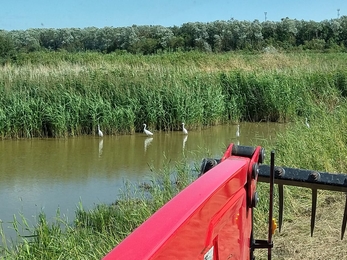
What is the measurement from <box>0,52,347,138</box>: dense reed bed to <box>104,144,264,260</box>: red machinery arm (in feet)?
33.9

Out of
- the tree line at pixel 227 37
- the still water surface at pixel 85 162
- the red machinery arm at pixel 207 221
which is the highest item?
the tree line at pixel 227 37

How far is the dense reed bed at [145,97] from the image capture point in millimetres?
12844

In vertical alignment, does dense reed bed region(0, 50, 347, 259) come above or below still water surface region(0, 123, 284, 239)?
above

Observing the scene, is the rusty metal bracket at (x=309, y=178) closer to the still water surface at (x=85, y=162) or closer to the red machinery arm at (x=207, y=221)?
the red machinery arm at (x=207, y=221)

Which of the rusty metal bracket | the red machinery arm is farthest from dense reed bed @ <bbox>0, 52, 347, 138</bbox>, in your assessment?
the red machinery arm

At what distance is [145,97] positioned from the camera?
13578mm

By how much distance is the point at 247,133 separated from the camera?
13070 mm

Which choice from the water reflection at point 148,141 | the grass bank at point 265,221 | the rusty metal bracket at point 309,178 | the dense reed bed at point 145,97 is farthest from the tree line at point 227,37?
the rusty metal bracket at point 309,178

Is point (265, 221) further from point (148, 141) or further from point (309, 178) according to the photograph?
point (148, 141)

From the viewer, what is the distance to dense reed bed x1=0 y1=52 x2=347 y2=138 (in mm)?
12844

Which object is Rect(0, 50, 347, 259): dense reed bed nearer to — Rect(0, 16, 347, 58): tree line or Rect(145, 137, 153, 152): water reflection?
Rect(145, 137, 153, 152): water reflection

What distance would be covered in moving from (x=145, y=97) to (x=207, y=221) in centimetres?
1216

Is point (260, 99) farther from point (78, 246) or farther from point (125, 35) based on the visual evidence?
point (125, 35)

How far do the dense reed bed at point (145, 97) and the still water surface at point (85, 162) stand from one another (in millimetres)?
405
